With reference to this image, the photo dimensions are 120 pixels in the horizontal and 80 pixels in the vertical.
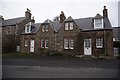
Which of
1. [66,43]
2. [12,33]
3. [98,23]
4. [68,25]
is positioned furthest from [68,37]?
[12,33]

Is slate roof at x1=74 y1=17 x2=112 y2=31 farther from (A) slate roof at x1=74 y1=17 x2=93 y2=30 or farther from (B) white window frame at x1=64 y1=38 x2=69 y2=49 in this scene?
(B) white window frame at x1=64 y1=38 x2=69 y2=49

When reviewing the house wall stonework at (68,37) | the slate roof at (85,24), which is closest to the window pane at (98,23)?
the slate roof at (85,24)

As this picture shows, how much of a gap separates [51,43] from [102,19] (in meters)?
10.3

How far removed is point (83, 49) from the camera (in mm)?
22750

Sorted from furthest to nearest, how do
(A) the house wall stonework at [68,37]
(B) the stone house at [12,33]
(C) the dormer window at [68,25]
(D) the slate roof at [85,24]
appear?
(B) the stone house at [12,33] → (C) the dormer window at [68,25] → (D) the slate roof at [85,24] → (A) the house wall stonework at [68,37]

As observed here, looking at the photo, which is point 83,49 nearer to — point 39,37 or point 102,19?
point 102,19

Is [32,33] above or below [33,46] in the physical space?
above

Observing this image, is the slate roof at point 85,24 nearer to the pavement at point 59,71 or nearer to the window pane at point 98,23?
the window pane at point 98,23

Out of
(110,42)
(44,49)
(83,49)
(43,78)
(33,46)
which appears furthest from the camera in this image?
(33,46)

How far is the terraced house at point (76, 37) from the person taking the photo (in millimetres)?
21333

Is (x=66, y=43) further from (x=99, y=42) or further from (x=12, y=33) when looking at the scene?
(x=12, y=33)

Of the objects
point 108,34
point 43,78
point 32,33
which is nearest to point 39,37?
point 32,33

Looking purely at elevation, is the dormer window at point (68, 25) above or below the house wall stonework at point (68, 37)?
above

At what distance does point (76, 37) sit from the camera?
23531 mm
